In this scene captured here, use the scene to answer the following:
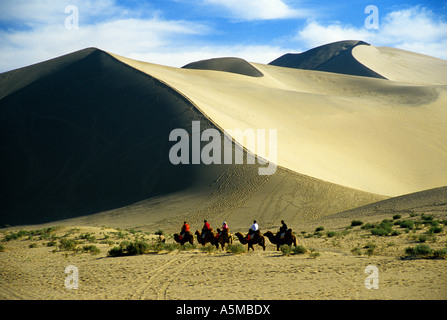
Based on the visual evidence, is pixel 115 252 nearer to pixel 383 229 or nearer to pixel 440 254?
pixel 440 254

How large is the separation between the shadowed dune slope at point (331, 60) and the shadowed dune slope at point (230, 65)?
35701 mm

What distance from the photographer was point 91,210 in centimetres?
3203

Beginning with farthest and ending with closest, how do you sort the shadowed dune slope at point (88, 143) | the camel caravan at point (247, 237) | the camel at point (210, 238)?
1. the shadowed dune slope at point (88, 143)
2. the camel at point (210, 238)
3. the camel caravan at point (247, 237)

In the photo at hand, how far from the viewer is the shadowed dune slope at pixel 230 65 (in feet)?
281

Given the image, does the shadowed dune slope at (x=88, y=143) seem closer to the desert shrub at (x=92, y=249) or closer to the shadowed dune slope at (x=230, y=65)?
the desert shrub at (x=92, y=249)

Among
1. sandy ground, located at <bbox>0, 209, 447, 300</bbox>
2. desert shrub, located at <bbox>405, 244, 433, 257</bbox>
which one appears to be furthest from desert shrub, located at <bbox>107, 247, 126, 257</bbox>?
desert shrub, located at <bbox>405, 244, 433, 257</bbox>

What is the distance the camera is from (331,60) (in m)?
130

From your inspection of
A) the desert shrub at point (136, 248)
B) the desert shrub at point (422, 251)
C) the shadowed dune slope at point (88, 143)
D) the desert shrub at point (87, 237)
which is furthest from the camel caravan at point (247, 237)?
the shadowed dune slope at point (88, 143)

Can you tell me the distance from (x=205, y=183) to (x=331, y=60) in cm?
10887

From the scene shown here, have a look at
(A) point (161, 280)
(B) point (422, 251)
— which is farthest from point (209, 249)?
(B) point (422, 251)

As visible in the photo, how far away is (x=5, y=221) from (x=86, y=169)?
7.65 m

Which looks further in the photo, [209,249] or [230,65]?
[230,65]
